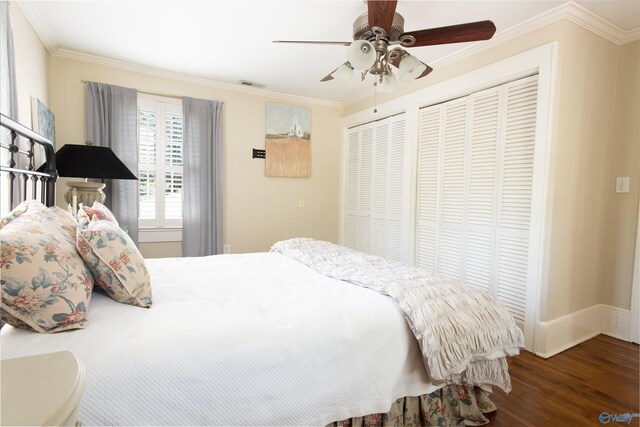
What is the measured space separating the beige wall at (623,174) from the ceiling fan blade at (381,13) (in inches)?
88.5

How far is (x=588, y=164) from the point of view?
8.47 feet

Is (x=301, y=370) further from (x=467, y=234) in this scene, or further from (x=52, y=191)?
(x=467, y=234)

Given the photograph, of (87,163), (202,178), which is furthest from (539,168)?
(87,163)

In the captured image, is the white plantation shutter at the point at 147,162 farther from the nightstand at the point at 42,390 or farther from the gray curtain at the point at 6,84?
the nightstand at the point at 42,390

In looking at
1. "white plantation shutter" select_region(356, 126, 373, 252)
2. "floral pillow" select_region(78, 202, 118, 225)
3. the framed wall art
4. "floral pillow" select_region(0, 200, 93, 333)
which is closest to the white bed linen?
"floral pillow" select_region(0, 200, 93, 333)

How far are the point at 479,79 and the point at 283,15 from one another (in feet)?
5.74

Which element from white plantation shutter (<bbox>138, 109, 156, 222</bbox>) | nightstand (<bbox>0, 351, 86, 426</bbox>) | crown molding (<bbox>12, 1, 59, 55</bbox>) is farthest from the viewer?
white plantation shutter (<bbox>138, 109, 156, 222</bbox>)

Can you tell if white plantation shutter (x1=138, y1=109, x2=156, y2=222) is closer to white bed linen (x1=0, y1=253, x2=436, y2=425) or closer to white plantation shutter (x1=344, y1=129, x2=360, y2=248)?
white bed linen (x1=0, y1=253, x2=436, y2=425)

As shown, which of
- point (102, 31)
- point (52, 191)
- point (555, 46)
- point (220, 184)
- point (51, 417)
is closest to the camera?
point (51, 417)

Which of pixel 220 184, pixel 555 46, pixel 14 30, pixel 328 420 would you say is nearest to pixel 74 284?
pixel 328 420

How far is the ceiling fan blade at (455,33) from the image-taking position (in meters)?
1.73

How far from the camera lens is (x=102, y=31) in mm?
2754

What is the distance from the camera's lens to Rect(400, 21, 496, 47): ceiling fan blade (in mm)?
1734

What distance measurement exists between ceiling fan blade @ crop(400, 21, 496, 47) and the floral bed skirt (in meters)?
1.84
